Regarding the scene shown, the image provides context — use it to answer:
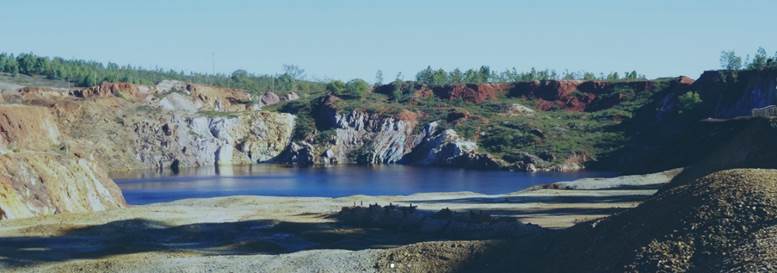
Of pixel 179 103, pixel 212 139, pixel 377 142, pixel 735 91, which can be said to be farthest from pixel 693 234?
pixel 179 103

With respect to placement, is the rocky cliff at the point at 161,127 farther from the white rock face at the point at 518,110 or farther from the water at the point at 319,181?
the white rock face at the point at 518,110

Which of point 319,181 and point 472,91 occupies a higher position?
point 472,91

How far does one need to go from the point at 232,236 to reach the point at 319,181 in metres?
69.4

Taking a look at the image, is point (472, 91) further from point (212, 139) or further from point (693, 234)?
point (693, 234)

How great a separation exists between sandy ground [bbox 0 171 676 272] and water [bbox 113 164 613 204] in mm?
27227

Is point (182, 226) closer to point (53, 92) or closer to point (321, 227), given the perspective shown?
point (321, 227)

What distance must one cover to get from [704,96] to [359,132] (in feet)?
186

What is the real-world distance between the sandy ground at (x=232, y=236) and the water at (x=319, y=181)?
27.2 m

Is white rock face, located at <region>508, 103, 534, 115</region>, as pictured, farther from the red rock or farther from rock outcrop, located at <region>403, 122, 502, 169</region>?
rock outcrop, located at <region>403, 122, 502, 169</region>

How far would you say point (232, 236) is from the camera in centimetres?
5141

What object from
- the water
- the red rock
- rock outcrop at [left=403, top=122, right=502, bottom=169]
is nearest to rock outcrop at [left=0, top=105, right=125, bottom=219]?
the water

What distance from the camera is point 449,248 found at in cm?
3678

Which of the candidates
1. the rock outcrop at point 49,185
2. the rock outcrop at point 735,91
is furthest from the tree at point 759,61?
the rock outcrop at point 49,185

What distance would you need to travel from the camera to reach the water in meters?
103
